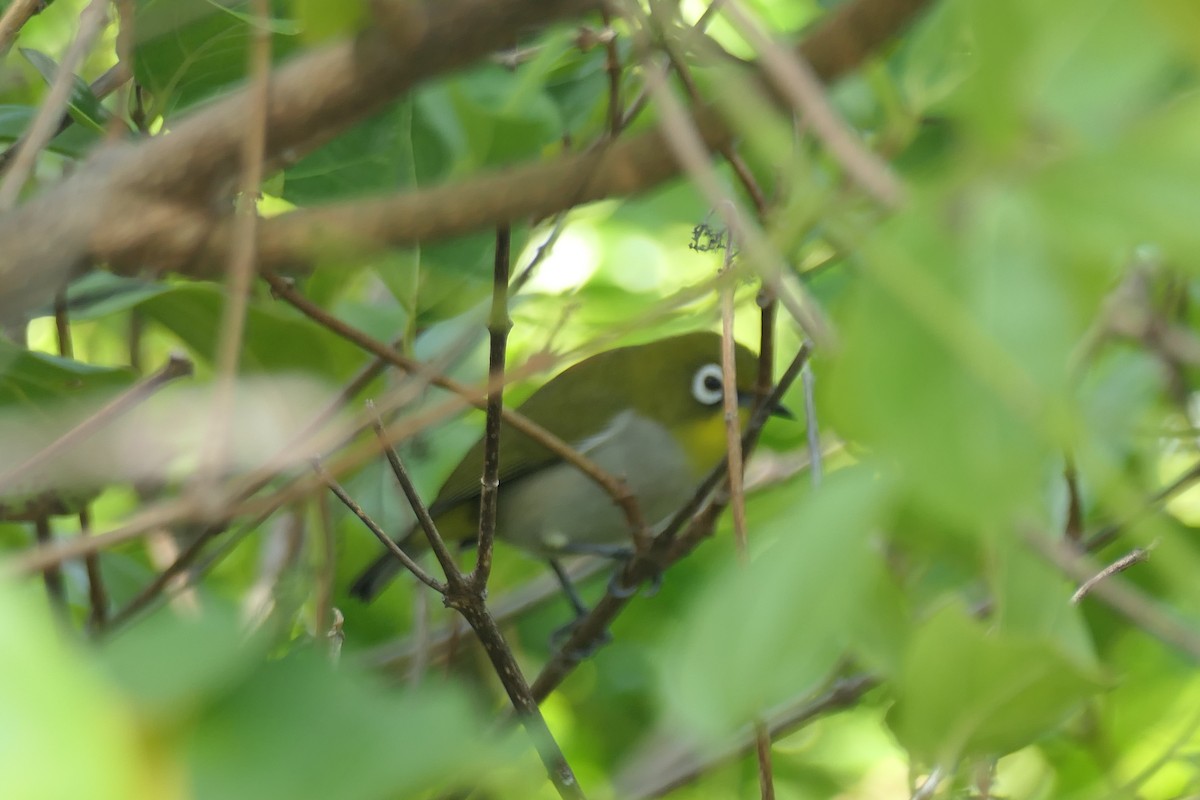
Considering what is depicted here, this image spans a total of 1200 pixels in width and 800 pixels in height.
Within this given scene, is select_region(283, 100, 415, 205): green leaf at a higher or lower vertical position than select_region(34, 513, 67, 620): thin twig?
higher

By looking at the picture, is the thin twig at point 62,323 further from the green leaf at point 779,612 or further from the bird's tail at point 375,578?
the green leaf at point 779,612

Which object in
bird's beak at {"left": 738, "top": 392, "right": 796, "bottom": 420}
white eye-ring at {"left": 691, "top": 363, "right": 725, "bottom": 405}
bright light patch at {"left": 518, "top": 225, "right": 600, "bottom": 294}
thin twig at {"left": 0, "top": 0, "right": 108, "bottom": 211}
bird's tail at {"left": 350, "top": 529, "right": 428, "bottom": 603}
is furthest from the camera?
white eye-ring at {"left": 691, "top": 363, "right": 725, "bottom": 405}

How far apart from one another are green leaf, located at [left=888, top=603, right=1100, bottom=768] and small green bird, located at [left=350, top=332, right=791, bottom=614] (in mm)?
2076

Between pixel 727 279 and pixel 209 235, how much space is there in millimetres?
309

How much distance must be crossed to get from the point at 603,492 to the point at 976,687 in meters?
2.30

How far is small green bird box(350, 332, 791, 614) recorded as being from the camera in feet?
9.67

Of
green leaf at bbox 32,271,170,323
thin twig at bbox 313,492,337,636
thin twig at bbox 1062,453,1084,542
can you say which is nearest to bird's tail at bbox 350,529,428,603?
thin twig at bbox 313,492,337,636

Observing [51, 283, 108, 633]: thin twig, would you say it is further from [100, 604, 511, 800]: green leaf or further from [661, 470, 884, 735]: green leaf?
[661, 470, 884, 735]: green leaf

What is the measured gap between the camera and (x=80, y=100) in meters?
1.43

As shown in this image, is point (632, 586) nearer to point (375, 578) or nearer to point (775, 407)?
point (775, 407)

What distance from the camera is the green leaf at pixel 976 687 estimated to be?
644 millimetres

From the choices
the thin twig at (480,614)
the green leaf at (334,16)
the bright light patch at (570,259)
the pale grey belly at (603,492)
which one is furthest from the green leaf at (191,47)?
the pale grey belly at (603,492)

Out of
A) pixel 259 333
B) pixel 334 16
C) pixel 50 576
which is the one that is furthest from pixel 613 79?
pixel 50 576

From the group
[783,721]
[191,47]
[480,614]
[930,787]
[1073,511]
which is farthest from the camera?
[783,721]
